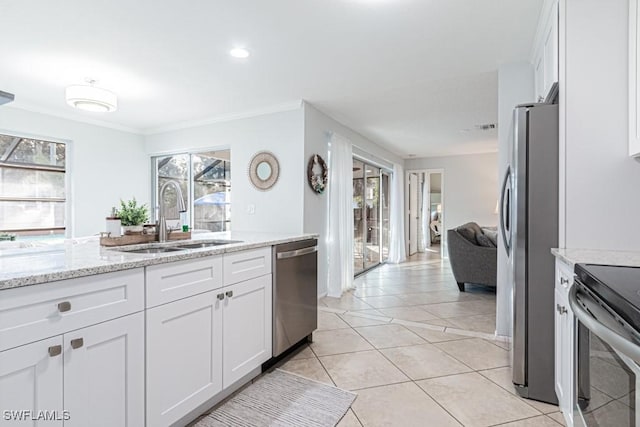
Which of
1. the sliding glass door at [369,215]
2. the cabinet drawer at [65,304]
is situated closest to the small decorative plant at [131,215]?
the cabinet drawer at [65,304]

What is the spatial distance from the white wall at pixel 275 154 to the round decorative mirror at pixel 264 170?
53 millimetres

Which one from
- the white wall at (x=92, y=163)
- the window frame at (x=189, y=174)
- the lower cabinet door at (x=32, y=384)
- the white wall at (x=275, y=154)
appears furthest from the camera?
the window frame at (x=189, y=174)

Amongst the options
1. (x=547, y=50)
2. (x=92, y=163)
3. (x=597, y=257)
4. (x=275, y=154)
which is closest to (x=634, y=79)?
(x=547, y=50)

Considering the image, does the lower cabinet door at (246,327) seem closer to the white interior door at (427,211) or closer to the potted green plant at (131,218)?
the potted green plant at (131,218)

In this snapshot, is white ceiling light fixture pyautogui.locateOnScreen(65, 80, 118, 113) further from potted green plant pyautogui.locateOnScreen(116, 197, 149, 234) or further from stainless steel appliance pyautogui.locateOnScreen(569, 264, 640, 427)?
stainless steel appliance pyautogui.locateOnScreen(569, 264, 640, 427)

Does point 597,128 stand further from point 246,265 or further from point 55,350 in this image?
point 55,350

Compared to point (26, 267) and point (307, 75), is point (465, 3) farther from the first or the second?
point (26, 267)

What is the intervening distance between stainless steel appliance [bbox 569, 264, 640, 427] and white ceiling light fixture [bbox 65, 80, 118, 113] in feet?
A: 11.8

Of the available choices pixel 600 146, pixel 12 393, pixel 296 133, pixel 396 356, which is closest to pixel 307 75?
pixel 296 133

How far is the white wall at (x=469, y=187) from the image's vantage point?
7.46 meters

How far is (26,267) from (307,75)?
255 cm

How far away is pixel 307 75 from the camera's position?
10.1 feet

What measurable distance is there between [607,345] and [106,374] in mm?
1780

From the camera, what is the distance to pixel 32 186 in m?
4.17
